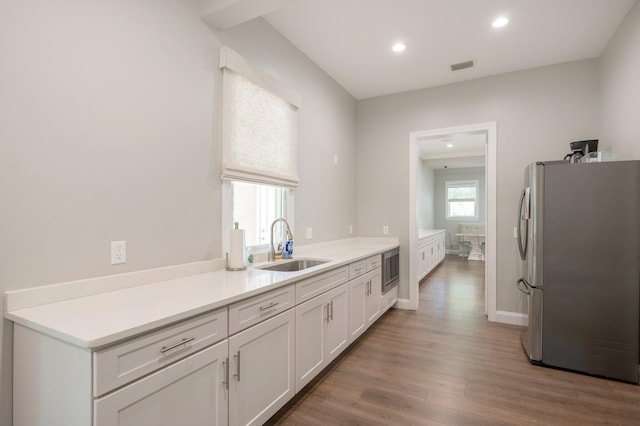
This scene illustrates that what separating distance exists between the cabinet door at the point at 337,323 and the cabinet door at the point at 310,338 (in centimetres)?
7

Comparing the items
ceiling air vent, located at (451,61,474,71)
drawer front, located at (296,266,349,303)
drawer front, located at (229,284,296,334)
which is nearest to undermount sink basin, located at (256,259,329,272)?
drawer front, located at (296,266,349,303)

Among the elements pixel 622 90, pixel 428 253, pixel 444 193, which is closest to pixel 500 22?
pixel 622 90

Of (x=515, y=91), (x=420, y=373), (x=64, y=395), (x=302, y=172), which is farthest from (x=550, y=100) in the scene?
(x=64, y=395)

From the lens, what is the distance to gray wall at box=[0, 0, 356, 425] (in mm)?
1290

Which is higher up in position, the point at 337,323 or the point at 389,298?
the point at 337,323

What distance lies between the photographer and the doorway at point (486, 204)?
3701mm

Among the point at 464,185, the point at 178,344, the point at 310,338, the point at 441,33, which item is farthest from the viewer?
the point at 464,185

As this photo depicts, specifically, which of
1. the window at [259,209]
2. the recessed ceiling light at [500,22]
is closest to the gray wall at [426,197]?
the recessed ceiling light at [500,22]

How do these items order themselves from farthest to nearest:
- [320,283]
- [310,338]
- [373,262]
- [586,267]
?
[373,262] → [586,267] → [320,283] → [310,338]

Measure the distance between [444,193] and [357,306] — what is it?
8476 mm

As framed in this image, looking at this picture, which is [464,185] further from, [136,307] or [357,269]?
[136,307]

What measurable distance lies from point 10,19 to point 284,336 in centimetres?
195

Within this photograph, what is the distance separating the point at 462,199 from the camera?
1010 centimetres

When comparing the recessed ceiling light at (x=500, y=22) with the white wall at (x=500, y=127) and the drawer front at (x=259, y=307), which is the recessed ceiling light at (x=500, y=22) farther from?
the drawer front at (x=259, y=307)
